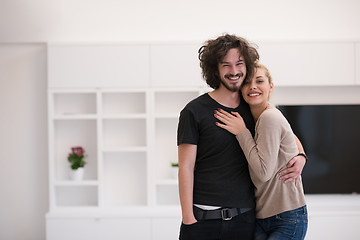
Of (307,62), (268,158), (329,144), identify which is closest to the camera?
(268,158)

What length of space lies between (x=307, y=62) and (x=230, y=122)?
7.04ft

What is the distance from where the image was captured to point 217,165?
189 centimetres

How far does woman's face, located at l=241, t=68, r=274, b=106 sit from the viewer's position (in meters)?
1.94

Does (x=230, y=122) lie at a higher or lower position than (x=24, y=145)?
higher

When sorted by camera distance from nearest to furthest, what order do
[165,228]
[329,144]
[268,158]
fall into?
[268,158] < [165,228] < [329,144]

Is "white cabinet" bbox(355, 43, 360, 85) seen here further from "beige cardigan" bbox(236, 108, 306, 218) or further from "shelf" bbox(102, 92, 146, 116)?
"beige cardigan" bbox(236, 108, 306, 218)

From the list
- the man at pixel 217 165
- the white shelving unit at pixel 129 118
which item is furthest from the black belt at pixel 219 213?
the white shelving unit at pixel 129 118

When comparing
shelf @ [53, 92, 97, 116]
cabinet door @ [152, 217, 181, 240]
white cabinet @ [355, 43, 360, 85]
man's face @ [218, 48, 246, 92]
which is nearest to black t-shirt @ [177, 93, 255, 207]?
man's face @ [218, 48, 246, 92]

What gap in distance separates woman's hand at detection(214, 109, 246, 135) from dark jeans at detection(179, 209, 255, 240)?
15.4 inches

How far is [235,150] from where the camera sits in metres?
1.90

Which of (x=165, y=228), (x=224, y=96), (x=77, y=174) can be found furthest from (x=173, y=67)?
(x=224, y=96)

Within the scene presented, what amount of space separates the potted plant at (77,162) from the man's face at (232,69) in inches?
88.3

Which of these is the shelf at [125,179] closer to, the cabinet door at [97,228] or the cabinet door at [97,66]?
the cabinet door at [97,228]

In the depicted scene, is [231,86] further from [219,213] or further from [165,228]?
[165,228]
